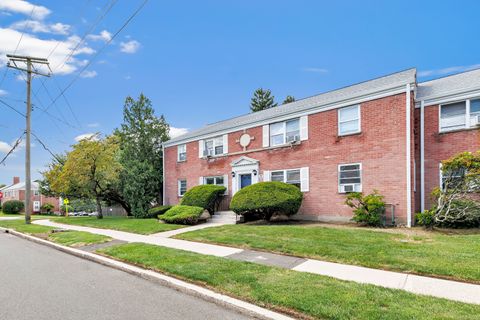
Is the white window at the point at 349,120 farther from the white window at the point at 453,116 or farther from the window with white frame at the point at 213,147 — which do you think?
the window with white frame at the point at 213,147

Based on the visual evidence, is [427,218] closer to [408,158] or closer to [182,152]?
[408,158]

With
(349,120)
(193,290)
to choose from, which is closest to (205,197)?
(349,120)

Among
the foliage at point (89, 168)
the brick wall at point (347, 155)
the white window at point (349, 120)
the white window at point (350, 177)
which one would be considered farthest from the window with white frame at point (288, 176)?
the foliage at point (89, 168)

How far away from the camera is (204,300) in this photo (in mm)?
5098

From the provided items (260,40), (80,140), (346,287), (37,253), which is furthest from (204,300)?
(80,140)

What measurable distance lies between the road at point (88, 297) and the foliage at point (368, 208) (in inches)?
352

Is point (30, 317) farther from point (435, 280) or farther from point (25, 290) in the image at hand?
point (435, 280)

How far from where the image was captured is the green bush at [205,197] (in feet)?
57.4

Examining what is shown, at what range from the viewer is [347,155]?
14.1 m

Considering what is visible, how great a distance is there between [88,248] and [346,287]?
→ 804 cm

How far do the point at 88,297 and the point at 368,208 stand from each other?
10138 mm

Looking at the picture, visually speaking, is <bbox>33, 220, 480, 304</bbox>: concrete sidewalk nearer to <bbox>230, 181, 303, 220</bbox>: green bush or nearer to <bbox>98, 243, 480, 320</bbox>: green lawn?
<bbox>98, 243, 480, 320</bbox>: green lawn

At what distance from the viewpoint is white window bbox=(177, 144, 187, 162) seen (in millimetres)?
22453

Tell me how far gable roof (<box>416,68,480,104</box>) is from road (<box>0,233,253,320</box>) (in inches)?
483
